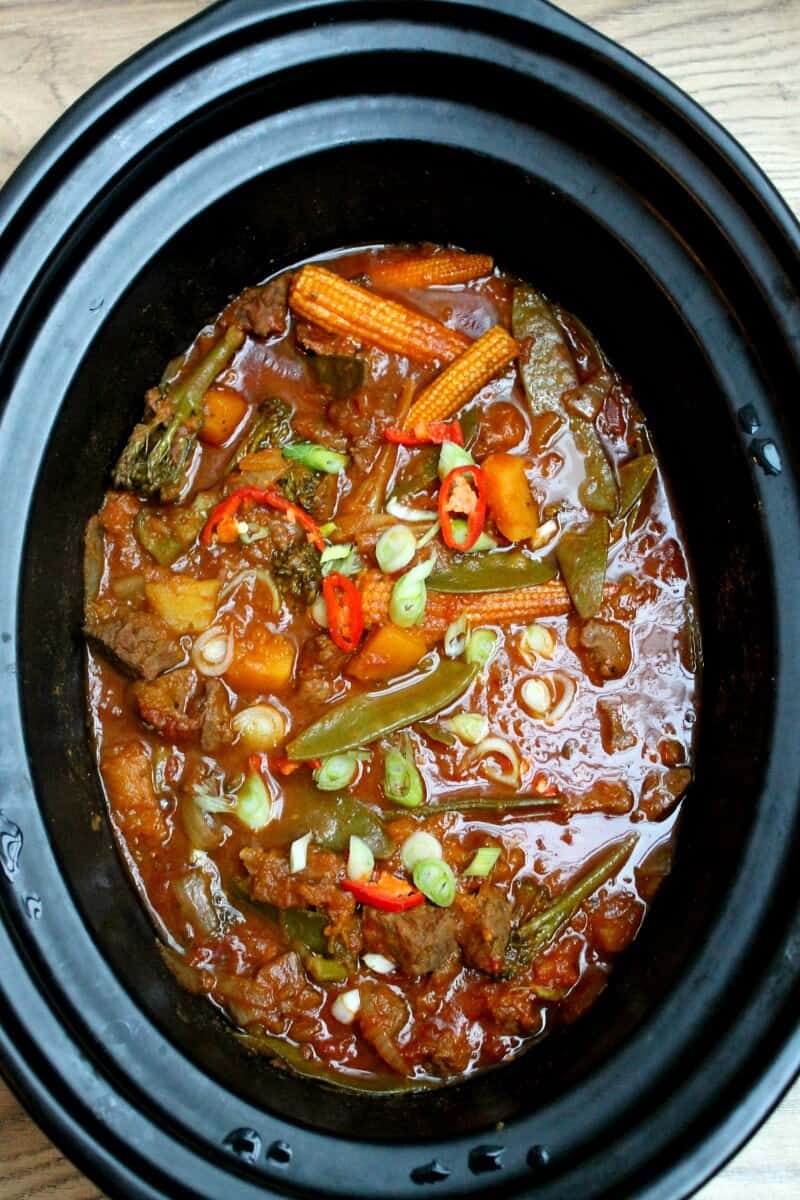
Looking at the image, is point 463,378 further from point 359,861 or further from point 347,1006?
point 347,1006

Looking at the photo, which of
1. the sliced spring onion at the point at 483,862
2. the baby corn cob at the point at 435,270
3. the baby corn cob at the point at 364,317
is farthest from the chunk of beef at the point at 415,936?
the baby corn cob at the point at 435,270

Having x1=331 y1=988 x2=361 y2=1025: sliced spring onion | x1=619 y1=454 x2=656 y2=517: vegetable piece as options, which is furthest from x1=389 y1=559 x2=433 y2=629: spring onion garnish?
x1=331 y1=988 x2=361 y2=1025: sliced spring onion

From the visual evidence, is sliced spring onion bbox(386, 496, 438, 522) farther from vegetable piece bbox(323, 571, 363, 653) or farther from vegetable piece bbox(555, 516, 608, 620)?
vegetable piece bbox(555, 516, 608, 620)

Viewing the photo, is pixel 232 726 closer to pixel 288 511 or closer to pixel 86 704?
pixel 86 704

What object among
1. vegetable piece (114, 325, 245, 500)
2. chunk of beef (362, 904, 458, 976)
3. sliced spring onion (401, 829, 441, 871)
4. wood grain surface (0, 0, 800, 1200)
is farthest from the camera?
wood grain surface (0, 0, 800, 1200)

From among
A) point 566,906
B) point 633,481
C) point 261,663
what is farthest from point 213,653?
point 633,481

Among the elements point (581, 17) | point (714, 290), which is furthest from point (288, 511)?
point (581, 17)

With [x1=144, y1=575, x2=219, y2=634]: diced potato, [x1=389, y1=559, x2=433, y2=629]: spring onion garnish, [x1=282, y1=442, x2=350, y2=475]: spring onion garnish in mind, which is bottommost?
[x1=389, y1=559, x2=433, y2=629]: spring onion garnish
